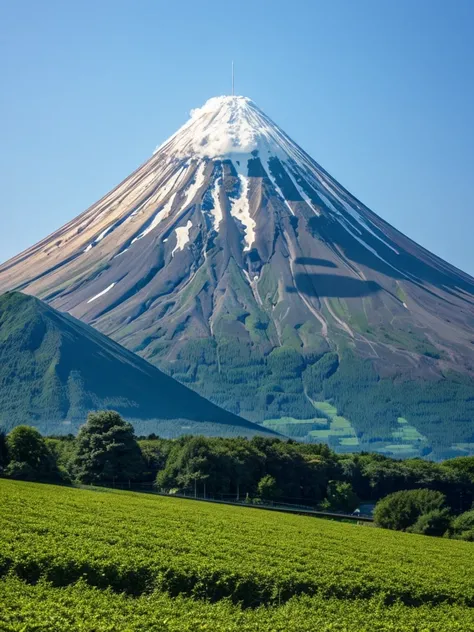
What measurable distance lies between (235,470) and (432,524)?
69.2 ft

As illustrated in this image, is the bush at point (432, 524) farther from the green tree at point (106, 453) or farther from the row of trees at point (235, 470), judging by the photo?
the green tree at point (106, 453)

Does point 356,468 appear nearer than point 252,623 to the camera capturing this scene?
No

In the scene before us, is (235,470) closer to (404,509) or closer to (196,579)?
(404,509)

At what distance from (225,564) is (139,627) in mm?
8056

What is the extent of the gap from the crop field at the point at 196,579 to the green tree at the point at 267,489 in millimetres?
Result: 41139

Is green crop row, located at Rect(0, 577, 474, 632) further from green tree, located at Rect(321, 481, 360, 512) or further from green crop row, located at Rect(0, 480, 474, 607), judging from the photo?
green tree, located at Rect(321, 481, 360, 512)

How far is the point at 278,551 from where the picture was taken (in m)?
38.9

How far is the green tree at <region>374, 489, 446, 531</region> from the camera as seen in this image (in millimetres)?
71688

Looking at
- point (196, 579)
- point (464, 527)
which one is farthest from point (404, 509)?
point (196, 579)

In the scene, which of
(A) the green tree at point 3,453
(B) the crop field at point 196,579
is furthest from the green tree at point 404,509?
(B) the crop field at point 196,579

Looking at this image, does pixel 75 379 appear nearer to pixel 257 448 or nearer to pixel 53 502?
pixel 257 448

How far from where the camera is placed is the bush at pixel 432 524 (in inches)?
2717

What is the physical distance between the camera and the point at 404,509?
72.0m

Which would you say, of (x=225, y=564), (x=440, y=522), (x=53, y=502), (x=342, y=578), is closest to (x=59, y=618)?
(x=225, y=564)
